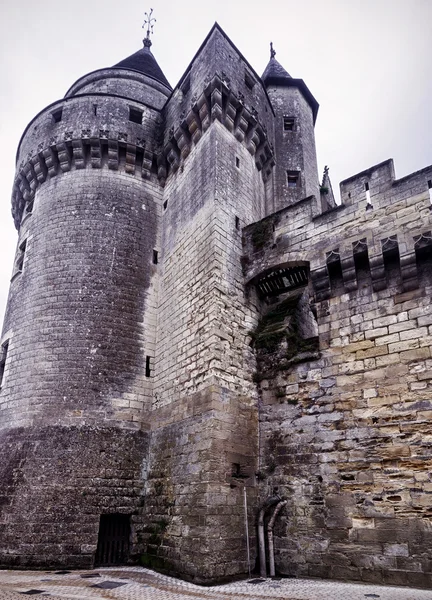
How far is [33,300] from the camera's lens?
10.5 meters

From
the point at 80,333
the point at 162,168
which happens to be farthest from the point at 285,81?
the point at 80,333

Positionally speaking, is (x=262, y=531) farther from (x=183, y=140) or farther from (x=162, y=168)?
(x=162, y=168)

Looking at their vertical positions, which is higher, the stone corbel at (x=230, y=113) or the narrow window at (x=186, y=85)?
the narrow window at (x=186, y=85)

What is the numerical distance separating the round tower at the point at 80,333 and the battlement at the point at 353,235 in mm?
3219

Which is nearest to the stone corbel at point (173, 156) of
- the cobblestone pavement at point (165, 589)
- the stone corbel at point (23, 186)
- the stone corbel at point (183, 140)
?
the stone corbel at point (183, 140)

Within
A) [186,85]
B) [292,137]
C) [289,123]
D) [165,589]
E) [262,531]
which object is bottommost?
[165,589]

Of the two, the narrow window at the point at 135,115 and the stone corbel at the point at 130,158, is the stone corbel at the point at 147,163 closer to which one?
the stone corbel at the point at 130,158

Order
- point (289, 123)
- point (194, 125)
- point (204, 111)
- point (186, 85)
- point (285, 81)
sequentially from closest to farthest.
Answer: point (204, 111)
point (194, 125)
point (186, 85)
point (289, 123)
point (285, 81)

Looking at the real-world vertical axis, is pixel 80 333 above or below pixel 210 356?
above

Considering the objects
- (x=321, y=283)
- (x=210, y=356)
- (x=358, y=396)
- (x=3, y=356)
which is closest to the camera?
(x=358, y=396)

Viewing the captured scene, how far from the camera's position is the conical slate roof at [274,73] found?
50.2 feet

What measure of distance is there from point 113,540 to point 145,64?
15511 mm

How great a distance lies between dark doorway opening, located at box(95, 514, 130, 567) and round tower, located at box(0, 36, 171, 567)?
0.02 m

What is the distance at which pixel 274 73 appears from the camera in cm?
1570
